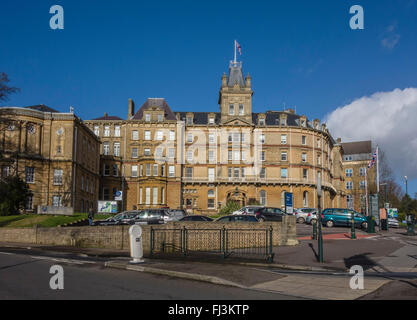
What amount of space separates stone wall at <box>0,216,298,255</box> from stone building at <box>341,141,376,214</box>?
6653 cm

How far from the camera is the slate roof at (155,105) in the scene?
7444 centimetres

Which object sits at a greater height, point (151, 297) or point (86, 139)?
point (86, 139)

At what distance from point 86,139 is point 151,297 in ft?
176

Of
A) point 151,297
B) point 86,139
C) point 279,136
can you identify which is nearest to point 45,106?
point 86,139

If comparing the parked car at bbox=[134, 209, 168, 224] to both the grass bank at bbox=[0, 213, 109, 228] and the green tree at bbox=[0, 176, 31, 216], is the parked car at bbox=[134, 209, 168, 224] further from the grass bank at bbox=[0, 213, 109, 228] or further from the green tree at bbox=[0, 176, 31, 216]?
the green tree at bbox=[0, 176, 31, 216]

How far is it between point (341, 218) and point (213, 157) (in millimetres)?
37635

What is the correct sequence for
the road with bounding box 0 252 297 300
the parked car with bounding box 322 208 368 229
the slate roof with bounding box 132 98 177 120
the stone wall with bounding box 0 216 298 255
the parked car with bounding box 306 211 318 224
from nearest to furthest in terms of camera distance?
the road with bounding box 0 252 297 300
the stone wall with bounding box 0 216 298 255
the parked car with bounding box 322 208 368 229
the parked car with bounding box 306 211 318 224
the slate roof with bounding box 132 98 177 120

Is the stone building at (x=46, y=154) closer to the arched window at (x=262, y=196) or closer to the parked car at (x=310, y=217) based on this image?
the parked car at (x=310, y=217)

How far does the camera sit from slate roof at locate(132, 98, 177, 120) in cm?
7444

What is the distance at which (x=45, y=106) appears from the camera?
188 ft

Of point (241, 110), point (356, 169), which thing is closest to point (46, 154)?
point (241, 110)

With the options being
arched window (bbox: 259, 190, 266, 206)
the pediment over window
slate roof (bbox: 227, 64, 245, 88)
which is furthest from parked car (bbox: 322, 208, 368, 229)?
slate roof (bbox: 227, 64, 245, 88)
